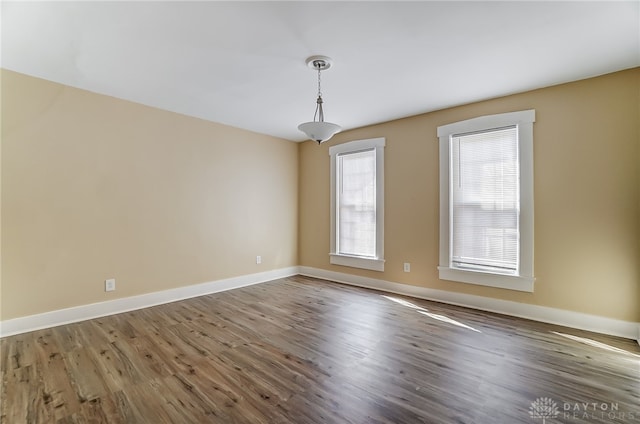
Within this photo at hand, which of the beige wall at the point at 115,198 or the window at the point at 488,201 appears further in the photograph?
the window at the point at 488,201

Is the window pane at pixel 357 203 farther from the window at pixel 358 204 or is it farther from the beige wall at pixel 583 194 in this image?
the beige wall at pixel 583 194

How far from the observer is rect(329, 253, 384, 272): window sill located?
186 inches

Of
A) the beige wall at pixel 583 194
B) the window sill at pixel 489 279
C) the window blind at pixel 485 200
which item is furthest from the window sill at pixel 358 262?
the window blind at pixel 485 200

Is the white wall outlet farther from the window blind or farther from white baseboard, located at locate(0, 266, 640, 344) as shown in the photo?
the window blind

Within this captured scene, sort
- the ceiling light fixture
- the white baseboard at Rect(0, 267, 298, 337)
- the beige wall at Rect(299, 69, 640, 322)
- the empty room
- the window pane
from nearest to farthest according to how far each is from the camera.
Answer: the empty room → the ceiling light fixture → the beige wall at Rect(299, 69, 640, 322) → the white baseboard at Rect(0, 267, 298, 337) → the window pane

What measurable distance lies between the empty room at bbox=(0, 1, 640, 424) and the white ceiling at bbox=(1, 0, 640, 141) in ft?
0.08

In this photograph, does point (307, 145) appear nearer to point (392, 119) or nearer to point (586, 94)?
point (392, 119)

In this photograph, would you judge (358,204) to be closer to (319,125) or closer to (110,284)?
(319,125)

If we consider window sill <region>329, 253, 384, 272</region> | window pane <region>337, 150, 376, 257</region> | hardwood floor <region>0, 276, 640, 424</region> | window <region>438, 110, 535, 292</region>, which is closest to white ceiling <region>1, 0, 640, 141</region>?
window <region>438, 110, 535, 292</region>

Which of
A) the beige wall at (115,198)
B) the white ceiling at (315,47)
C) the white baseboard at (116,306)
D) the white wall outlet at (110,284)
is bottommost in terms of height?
the white baseboard at (116,306)

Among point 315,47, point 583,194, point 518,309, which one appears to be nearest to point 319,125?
point 315,47

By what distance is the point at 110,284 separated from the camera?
359cm

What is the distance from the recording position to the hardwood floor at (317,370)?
72.6 inches

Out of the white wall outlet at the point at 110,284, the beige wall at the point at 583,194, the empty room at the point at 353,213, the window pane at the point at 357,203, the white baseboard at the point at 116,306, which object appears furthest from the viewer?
the window pane at the point at 357,203
